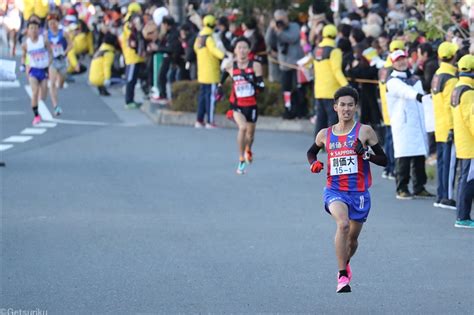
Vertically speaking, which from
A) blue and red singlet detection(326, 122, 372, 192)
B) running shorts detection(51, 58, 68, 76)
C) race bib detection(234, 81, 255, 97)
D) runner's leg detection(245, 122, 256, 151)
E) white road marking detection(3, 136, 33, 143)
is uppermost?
blue and red singlet detection(326, 122, 372, 192)

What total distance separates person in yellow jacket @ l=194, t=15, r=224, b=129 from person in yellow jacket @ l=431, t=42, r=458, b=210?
8.82 metres

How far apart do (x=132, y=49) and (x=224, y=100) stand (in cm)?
338

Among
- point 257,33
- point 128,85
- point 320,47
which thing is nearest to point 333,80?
point 320,47

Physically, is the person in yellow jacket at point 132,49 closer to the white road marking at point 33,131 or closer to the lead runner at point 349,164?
the white road marking at point 33,131

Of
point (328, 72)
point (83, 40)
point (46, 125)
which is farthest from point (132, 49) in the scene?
point (328, 72)


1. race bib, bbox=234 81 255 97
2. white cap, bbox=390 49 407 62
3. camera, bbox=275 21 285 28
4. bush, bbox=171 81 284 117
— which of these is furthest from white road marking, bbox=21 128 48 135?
white cap, bbox=390 49 407 62

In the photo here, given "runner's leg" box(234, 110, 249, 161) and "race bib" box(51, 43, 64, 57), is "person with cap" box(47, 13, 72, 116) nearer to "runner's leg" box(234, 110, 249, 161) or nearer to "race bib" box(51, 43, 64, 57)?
"race bib" box(51, 43, 64, 57)

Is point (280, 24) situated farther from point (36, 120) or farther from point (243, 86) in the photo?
point (243, 86)

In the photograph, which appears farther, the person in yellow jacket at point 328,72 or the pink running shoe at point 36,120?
the pink running shoe at point 36,120

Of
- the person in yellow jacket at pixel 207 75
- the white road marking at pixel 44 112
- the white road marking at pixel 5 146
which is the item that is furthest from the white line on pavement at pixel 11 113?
the white road marking at pixel 5 146

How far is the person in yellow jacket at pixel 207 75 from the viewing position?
2298 cm

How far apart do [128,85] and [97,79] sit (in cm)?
228

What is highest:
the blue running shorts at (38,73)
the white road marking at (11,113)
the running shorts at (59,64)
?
the blue running shorts at (38,73)

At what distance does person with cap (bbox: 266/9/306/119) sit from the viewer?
22578mm
